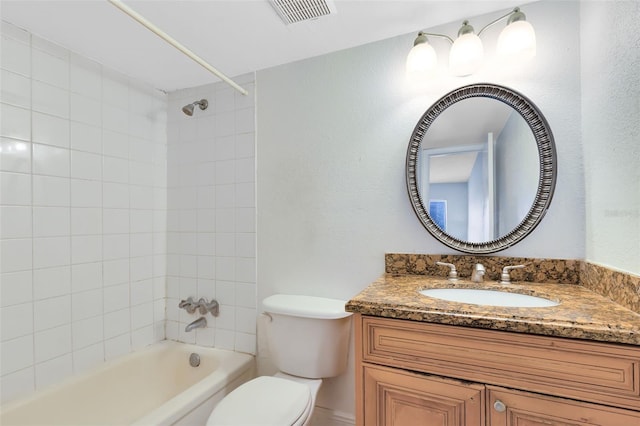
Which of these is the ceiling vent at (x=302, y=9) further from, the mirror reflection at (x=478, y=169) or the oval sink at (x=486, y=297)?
the oval sink at (x=486, y=297)

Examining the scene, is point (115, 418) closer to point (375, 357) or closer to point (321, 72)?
point (375, 357)

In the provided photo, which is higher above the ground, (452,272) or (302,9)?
(302,9)

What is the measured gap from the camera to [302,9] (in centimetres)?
132

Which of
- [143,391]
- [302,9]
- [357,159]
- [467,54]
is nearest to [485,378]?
[357,159]

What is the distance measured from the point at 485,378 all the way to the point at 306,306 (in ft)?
2.73

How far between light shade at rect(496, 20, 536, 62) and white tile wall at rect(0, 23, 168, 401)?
2.02 metres

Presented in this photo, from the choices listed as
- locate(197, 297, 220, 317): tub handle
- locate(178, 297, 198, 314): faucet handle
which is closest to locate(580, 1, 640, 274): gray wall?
locate(197, 297, 220, 317): tub handle

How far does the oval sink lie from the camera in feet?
3.75

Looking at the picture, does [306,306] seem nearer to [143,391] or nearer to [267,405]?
[267,405]

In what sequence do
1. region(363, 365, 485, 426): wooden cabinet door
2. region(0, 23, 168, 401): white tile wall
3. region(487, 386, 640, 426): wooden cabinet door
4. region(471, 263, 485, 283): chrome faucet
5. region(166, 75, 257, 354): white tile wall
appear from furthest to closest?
region(166, 75, 257, 354): white tile wall → region(0, 23, 168, 401): white tile wall → region(471, 263, 485, 283): chrome faucet → region(363, 365, 485, 426): wooden cabinet door → region(487, 386, 640, 426): wooden cabinet door

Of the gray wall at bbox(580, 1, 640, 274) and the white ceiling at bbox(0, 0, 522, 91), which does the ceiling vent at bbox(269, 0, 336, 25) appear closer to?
the white ceiling at bbox(0, 0, 522, 91)

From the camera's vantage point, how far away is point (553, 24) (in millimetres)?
1275

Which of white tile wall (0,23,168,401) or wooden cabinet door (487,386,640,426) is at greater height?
white tile wall (0,23,168,401)

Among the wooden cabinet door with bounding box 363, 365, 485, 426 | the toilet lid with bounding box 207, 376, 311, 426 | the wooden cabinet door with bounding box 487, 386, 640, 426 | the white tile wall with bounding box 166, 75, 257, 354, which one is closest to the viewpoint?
the wooden cabinet door with bounding box 487, 386, 640, 426
